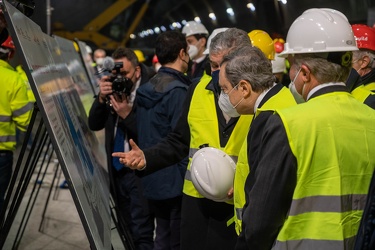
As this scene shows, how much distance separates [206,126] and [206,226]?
55cm

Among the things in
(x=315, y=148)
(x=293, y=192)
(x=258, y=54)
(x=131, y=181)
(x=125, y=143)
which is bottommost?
(x=131, y=181)

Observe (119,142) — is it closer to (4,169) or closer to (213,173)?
(4,169)

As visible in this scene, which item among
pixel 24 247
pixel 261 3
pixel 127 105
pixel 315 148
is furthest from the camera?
pixel 261 3

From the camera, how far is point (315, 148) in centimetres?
185

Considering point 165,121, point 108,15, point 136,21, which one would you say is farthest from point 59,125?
point 136,21

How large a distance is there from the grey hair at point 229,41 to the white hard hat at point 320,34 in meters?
0.74

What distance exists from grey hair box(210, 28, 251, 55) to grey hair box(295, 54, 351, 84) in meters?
0.93

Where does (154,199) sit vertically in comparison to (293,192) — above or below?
below

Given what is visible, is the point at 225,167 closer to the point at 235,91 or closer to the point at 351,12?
the point at 235,91

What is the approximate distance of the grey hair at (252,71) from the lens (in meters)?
2.37

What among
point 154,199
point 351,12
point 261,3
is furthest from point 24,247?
point 261,3

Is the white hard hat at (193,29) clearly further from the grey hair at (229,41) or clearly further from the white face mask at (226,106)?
the white face mask at (226,106)

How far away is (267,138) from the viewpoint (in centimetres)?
188

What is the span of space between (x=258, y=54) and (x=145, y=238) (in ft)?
7.39
